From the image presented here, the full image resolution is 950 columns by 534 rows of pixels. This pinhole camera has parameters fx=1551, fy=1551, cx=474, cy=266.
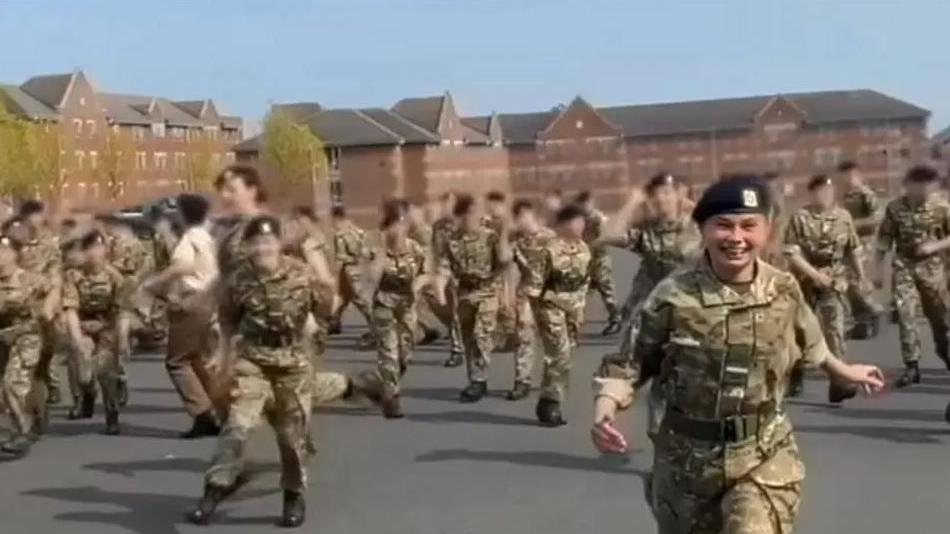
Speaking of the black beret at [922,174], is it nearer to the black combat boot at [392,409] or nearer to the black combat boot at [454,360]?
the black combat boot at [392,409]

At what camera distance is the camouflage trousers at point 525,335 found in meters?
12.3

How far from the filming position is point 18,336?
441 inches

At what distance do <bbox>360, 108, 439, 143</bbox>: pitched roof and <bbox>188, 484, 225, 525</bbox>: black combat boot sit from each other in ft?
14.2

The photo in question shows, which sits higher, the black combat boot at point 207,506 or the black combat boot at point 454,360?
the black combat boot at point 207,506

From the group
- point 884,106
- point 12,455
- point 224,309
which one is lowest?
point 12,455

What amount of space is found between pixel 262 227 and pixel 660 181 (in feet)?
8.38

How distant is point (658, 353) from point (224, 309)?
3846 mm

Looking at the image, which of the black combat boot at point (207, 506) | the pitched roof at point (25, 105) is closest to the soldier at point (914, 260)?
the black combat boot at point (207, 506)

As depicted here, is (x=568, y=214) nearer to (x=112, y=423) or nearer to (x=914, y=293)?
(x=914, y=293)

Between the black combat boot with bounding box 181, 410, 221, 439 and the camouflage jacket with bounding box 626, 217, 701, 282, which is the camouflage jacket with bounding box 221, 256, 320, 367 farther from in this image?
the black combat boot with bounding box 181, 410, 221, 439

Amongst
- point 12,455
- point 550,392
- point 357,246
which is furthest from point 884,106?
point 357,246

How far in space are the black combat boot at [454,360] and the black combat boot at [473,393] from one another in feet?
9.05

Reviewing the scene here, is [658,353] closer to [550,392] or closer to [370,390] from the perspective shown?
[370,390]

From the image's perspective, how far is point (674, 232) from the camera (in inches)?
411
